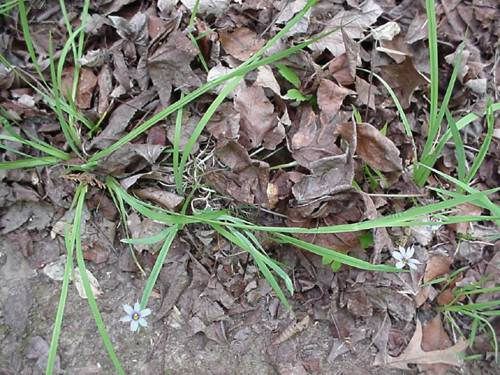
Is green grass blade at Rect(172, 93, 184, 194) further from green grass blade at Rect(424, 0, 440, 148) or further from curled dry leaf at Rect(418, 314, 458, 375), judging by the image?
curled dry leaf at Rect(418, 314, 458, 375)

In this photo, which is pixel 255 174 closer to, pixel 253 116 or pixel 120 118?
pixel 253 116

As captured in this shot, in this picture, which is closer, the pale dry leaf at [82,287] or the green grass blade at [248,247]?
the green grass blade at [248,247]

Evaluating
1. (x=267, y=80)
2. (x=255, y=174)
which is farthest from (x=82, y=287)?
(x=267, y=80)

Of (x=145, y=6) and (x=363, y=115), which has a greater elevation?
(x=145, y=6)

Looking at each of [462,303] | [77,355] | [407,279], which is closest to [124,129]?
[77,355]

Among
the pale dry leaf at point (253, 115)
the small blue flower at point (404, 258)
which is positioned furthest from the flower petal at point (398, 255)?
the pale dry leaf at point (253, 115)

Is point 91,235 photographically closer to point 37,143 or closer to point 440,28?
point 37,143

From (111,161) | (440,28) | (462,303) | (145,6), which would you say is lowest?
(462,303)

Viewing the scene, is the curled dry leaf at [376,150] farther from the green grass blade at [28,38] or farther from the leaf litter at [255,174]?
the green grass blade at [28,38]

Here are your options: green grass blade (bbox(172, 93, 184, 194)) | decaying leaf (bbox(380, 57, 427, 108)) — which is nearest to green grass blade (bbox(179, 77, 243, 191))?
green grass blade (bbox(172, 93, 184, 194))
